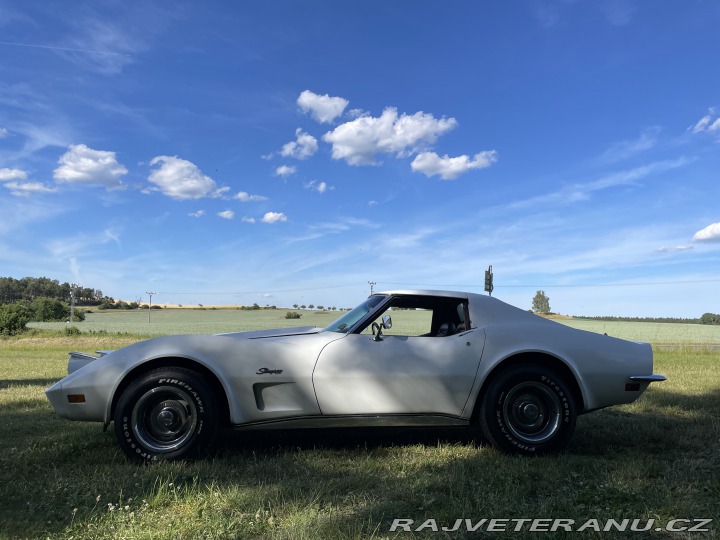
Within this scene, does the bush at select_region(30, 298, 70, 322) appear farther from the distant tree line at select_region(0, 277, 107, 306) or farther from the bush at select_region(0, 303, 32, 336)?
the bush at select_region(0, 303, 32, 336)

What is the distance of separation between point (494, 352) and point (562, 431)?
79 centimetres

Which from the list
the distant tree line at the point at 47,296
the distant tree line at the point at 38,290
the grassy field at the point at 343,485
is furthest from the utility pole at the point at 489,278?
the distant tree line at the point at 38,290

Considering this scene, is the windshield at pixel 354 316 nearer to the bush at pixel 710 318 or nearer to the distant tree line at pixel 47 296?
the distant tree line at pixel 47 296

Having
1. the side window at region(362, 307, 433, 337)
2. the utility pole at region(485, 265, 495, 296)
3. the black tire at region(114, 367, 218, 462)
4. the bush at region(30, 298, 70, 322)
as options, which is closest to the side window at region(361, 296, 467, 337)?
the side window at region(362, 307, 433, 337)

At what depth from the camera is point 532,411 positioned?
12.3ft

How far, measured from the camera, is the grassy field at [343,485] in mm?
2389

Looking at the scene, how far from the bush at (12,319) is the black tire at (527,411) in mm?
40677

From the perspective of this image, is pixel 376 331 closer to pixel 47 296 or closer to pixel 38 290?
pixel 47 296

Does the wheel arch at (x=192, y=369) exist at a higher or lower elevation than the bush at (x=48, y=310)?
lower

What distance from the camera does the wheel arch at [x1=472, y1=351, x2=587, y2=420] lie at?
12.4 feet

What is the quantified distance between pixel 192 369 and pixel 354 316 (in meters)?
1.37

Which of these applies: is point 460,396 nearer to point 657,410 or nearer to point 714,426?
point 714,426

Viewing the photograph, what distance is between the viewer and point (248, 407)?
3479mm

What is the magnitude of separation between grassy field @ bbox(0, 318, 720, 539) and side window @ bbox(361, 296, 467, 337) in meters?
0.95
